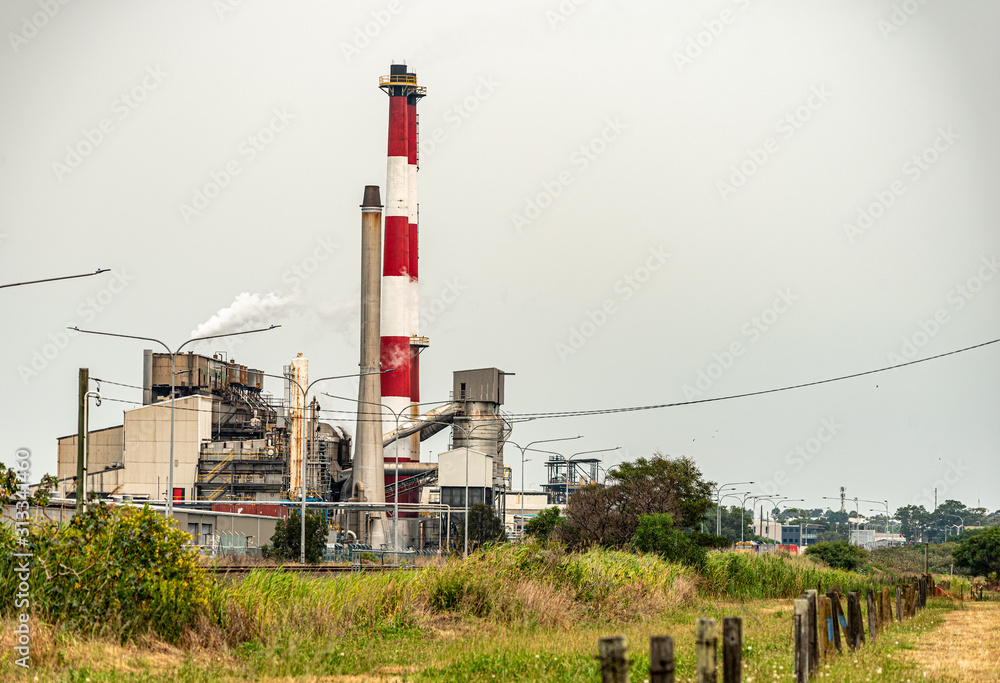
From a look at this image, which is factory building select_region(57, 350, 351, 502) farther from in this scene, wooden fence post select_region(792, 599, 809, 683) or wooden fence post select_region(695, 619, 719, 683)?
wooden fence post select_region(695, 619, 719, 683)

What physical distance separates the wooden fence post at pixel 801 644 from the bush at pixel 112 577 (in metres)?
8.84

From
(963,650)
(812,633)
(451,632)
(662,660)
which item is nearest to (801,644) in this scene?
(812,633)

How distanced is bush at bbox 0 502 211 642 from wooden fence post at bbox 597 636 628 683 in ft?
32.8

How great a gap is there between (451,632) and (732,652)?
10543 mm

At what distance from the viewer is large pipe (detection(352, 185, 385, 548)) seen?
74562 millimetres

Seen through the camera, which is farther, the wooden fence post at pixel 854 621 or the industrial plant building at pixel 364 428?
the industrial plant building at pixel 364 428

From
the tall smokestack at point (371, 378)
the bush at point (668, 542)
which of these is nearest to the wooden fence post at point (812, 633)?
the bush at point (668, 542)

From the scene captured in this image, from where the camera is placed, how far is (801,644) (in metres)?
13.8

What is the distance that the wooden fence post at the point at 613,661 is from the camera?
8258mm

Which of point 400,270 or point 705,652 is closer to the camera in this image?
point 705,652

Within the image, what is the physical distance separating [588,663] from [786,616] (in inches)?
542

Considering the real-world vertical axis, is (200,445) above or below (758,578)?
above

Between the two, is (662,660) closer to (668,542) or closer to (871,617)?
(871,617)

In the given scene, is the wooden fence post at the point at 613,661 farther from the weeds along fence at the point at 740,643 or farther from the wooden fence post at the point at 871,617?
the wooden fence post at the point at 871,617
